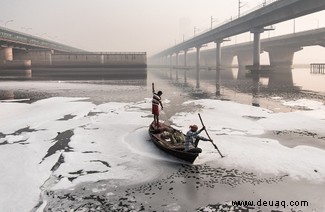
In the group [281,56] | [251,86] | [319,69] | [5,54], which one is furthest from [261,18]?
[5,54]

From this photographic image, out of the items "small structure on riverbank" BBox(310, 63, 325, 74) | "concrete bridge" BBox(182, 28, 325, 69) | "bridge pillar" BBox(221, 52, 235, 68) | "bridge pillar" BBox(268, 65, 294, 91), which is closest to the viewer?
"bridge pillar" BBox(268, 65, 294, 91)

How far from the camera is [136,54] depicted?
88375 mm

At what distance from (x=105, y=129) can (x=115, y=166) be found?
18.5 feet

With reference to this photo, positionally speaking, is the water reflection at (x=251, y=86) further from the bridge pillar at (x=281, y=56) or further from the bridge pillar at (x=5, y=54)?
the bridge pillar at (x=5, y=54)

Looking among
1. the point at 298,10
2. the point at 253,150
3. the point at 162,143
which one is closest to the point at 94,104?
the point at 162,143

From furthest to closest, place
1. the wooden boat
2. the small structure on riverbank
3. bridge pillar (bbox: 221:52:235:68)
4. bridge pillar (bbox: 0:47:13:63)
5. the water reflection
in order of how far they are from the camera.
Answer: bridge pillar (bbox: 221:52:235:68) < the small structure on riverbank < bridge pillar (bbox: 0:47:13:63) < the water reflection < the wooden boat

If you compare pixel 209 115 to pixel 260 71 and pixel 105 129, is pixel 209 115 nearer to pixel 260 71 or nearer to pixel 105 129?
pixel 105 129

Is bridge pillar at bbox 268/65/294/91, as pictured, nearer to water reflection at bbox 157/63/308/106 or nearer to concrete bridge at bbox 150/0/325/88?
water reflection at bbox 157/63/308/106

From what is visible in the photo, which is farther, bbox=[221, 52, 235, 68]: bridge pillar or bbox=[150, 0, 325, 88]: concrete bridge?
bbox=[221, 52, 235, 68]: bridge pillar

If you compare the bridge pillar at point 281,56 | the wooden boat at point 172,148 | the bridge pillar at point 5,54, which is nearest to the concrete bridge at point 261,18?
the bridge pillar at point 281,56

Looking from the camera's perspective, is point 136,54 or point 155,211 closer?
point 155,211

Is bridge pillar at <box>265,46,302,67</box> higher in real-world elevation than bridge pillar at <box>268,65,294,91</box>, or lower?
higher

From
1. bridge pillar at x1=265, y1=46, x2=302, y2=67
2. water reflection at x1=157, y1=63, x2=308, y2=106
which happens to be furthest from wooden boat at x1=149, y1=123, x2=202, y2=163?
bridge pillar at x1=265, y1=46, x2=302, y2=67

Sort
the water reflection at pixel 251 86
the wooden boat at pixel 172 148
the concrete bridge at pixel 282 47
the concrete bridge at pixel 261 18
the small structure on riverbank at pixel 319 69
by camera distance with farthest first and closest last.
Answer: the small structure on riverbank at pixel 319 69, the concrete bridge at pixel 282 47, the concrete bridge at pixel 261 18, the water reflection at pixel 251 86, the wooden boat at pixel 172 148
